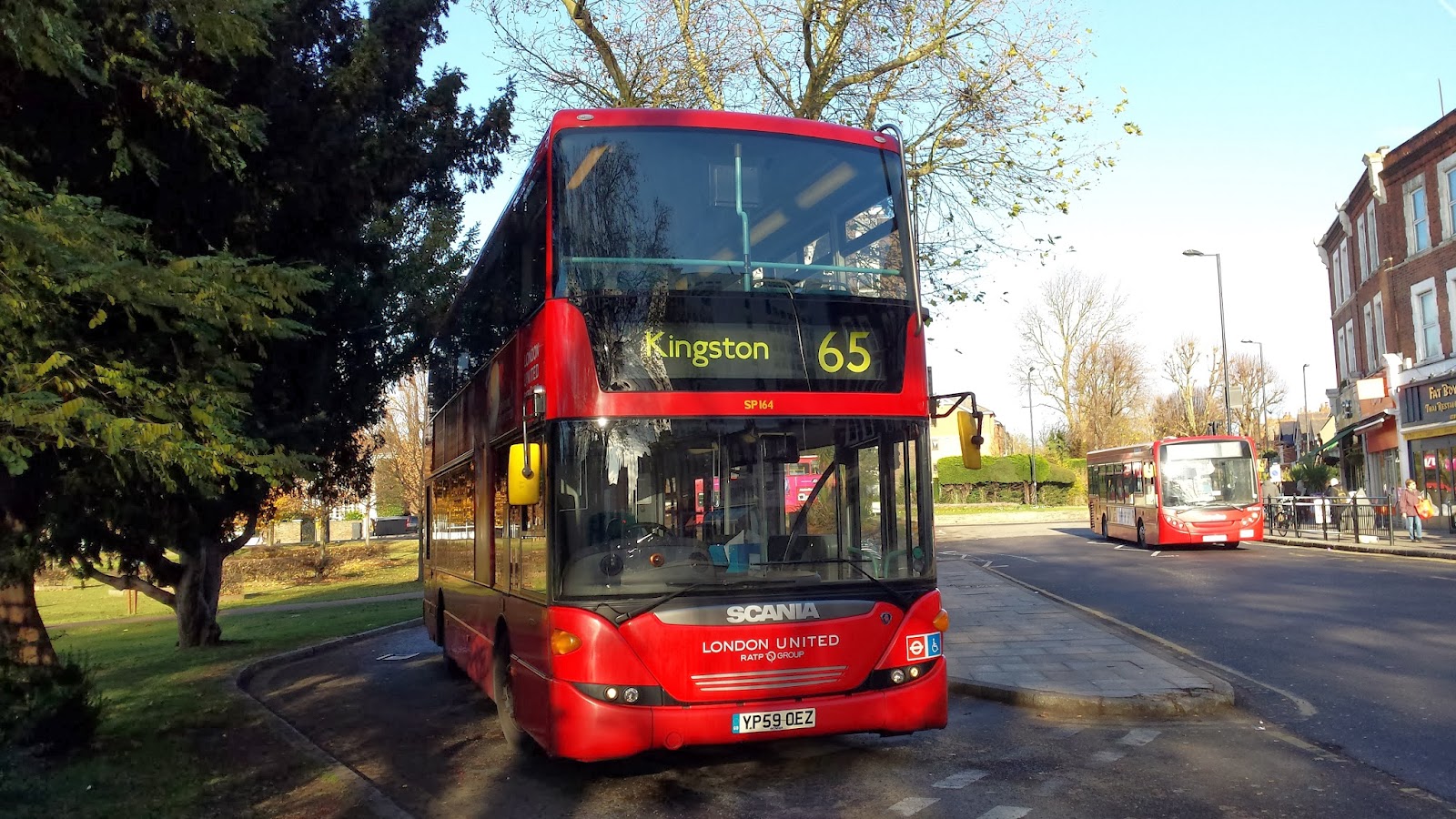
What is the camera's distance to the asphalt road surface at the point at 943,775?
620 cm

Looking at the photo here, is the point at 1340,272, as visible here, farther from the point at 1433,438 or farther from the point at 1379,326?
the point at 1433,438

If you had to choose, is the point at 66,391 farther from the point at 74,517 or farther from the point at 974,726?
the point at 974,726

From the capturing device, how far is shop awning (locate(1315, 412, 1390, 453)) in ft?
119

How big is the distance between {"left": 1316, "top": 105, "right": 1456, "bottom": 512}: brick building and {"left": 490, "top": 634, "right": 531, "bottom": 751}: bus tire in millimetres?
32077

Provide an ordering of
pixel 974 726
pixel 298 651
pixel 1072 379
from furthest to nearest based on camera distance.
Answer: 1. pixel 1072 379
2. pixel 298 651
3. pixel 974 726

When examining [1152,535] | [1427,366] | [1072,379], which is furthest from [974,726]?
[1072,379]

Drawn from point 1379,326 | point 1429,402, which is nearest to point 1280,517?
point 1429,402

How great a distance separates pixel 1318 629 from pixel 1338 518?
66.2ft

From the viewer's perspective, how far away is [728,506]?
690cm

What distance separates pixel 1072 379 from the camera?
198 feet

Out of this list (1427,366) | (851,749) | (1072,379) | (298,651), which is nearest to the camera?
(851,749)

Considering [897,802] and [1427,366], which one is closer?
[897,802]

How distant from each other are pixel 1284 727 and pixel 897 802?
11.7 ft

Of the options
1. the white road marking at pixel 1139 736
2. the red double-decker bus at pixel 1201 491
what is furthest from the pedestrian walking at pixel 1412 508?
the white road marking at pixel 1139 736
